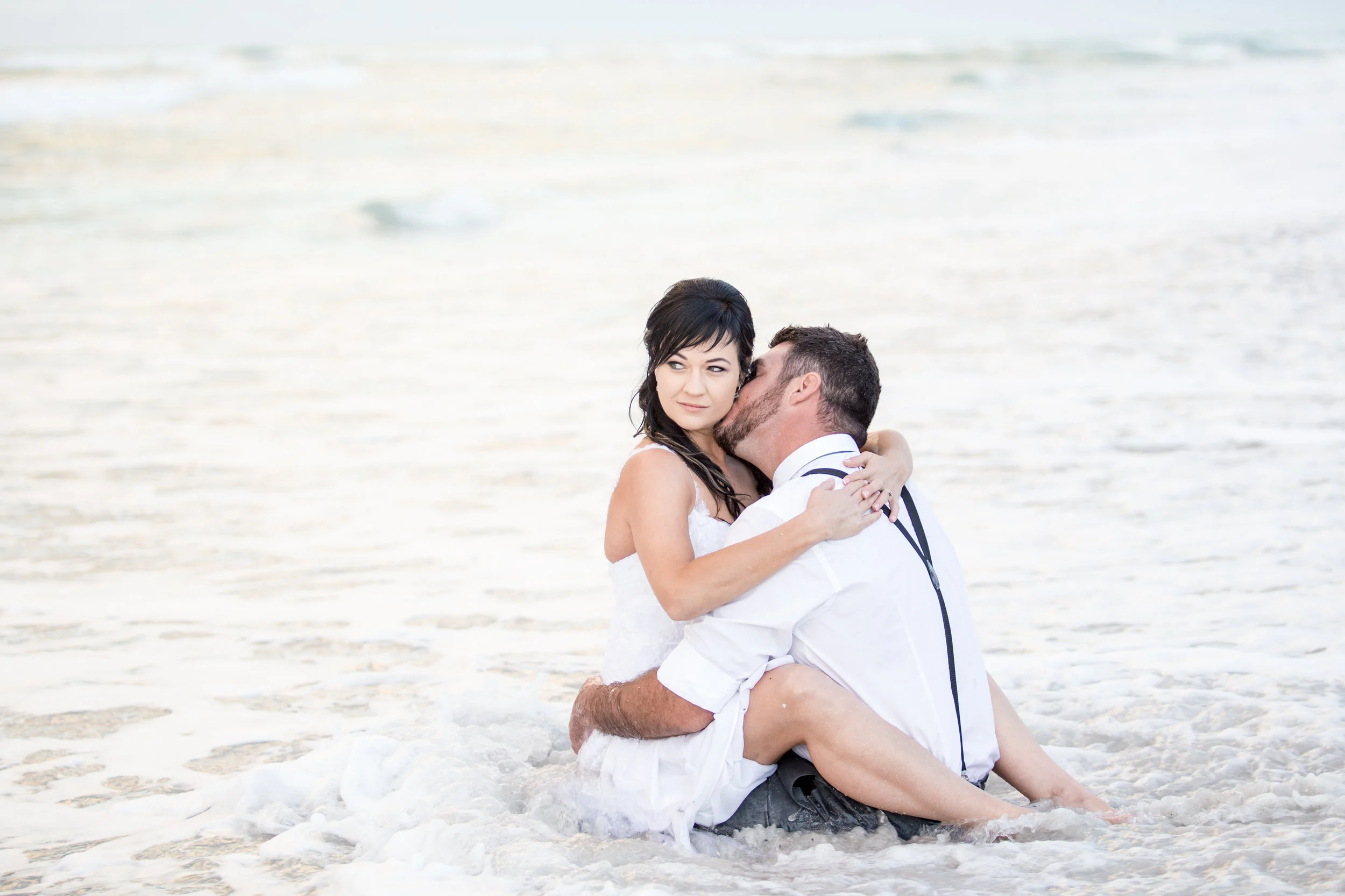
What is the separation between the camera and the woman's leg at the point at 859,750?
3008 millimetres

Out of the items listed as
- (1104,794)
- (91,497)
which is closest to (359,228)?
(91,497)

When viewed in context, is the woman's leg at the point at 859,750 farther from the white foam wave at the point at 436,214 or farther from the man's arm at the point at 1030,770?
the white foam wave at the point at 436,214

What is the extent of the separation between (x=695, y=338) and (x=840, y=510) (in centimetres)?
68

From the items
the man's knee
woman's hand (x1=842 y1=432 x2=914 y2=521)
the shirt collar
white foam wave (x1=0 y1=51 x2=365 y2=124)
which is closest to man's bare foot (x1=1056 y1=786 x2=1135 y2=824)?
the man's knee

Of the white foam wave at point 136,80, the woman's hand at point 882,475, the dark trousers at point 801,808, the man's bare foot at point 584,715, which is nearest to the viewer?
the woman's hand at point 882,475

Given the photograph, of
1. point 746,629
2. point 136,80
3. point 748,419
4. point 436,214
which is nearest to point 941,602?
point 746,629

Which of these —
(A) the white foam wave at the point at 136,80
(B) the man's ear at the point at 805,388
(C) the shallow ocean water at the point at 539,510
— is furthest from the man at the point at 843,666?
(A) the white foam wave at the point at 136,80

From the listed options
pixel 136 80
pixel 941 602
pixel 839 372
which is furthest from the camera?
pixel 136 80

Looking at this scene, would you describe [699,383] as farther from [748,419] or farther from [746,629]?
[746,629]

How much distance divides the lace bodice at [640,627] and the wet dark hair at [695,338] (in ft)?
0.24

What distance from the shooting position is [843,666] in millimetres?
3084

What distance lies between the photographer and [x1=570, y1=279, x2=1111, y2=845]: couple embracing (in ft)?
9.95

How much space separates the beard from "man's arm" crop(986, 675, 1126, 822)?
89 cm

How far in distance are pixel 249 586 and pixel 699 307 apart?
3200 millimetres
